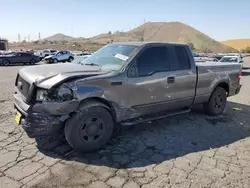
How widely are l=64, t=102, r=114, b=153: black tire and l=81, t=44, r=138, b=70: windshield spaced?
892mm

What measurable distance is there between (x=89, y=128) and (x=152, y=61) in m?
1.80

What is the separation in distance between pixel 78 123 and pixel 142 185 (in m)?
1.34

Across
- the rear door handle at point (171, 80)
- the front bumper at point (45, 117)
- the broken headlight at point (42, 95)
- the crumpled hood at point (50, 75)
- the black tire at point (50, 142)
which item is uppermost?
the crumpled hood at point (50, 75)

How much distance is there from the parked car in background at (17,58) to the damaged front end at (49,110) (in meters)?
23.4

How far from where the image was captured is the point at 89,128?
380cm

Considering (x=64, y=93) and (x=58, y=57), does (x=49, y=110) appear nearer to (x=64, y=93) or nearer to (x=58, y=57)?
(x=64, y=93)

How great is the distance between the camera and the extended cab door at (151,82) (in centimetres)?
422

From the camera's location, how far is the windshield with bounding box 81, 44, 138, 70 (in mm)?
4293

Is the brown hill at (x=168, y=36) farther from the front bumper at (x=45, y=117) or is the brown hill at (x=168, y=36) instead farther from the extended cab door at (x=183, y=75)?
the front bumper at (x=45, y=117)

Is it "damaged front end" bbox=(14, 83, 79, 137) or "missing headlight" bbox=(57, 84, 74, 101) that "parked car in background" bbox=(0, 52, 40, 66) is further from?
"missing headlight" bbox=(57, 84, 74, 101)

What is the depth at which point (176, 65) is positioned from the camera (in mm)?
4938

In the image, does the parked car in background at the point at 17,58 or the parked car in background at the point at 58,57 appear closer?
the parked car in background at the point at 17,58

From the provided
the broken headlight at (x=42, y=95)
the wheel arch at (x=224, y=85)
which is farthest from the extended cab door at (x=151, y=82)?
the wheel arch at (x=224, y=85)

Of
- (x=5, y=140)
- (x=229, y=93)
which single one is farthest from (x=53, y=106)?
(x=229, y=93)
